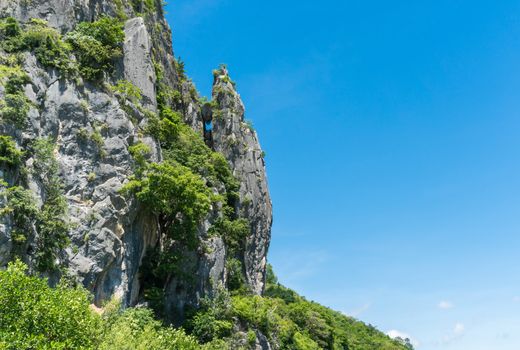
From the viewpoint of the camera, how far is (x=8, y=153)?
23.2 m

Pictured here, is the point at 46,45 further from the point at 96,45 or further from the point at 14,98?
the point at 14,98

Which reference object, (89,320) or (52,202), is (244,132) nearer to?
(52,202)

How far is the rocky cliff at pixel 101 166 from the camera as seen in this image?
24656 mm

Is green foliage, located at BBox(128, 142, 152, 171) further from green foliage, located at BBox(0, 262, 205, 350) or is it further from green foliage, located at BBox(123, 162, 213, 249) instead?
green foliage, located at BBox(0, 262, 205, 350)

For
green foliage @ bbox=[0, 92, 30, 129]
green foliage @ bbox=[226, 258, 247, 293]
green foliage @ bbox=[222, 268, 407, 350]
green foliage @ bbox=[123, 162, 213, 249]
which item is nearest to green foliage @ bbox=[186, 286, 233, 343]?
green foliage @ bbox=[222, 268, 407, 350]

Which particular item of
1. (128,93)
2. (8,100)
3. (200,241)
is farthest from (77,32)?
(200,241)

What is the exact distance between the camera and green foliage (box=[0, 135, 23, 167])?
22.9m

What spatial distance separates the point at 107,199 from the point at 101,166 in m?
2.46

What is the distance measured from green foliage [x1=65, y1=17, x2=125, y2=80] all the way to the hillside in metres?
0.10

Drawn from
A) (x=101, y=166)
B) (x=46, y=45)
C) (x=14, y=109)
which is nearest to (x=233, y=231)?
(x=101, y=166)

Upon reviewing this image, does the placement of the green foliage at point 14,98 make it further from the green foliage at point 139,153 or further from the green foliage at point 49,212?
the green foliage at point 139,153

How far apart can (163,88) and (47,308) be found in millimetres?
31761

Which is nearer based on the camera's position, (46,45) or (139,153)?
(46,45)

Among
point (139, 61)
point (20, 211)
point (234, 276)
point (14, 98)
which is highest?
point (139, 61)
